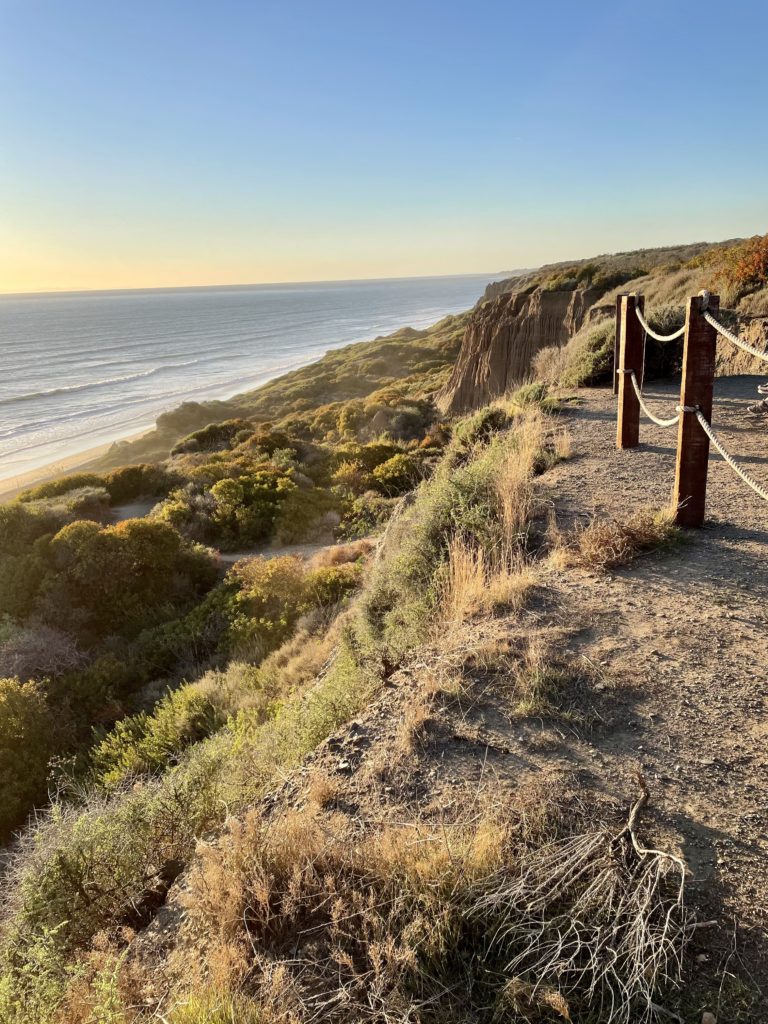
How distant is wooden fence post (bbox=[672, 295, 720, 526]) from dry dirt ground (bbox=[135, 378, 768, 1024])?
28 cm

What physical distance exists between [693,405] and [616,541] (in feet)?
3.89

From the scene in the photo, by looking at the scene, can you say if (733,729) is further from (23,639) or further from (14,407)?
(14,407)

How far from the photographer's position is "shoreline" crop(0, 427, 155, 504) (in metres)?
26.3

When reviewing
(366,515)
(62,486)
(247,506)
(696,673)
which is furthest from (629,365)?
(62,486)

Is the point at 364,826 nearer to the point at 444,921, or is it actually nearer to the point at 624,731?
the point at 444,921

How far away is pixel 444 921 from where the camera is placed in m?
2.13

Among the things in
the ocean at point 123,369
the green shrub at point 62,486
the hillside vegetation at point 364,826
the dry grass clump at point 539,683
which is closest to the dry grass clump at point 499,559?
the hillside vegetation at point 364,826

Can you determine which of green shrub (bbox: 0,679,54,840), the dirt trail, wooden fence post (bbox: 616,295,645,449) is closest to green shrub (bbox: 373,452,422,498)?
wooden fence post (bbox: 616,295,645,449)

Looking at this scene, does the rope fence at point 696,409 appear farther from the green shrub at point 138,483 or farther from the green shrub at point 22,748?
the green shrub at point 138,483

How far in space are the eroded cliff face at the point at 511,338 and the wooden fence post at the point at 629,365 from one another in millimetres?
15537

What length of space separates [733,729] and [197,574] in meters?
11.6

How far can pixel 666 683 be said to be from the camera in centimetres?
328

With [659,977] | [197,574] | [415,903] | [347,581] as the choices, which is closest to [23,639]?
[197,574]

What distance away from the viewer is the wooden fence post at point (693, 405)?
14.6 feet
